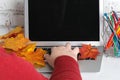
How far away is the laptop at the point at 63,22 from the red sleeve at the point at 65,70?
0.89 feet

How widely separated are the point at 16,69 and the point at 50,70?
1.09 ft

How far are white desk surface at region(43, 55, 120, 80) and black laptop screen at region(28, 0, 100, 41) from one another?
0.14 metres

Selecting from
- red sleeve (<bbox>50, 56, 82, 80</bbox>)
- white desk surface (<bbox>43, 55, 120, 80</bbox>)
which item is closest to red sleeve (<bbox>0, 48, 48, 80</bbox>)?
red sleeve (<bbox>50, 56, 82, 80</bbox>)

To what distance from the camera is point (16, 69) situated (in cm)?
52

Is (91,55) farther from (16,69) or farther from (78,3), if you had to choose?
(16,69)

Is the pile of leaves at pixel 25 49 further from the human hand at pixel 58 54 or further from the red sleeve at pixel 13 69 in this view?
the red sleeve at pixel 13 69

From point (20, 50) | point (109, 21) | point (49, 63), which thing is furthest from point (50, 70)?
point (109, 21)

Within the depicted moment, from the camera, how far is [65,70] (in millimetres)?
703

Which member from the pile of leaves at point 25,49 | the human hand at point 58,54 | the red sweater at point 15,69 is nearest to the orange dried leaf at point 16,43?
the pile of leaves at point 25,49

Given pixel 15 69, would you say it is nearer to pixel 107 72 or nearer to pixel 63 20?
pixel 107 72

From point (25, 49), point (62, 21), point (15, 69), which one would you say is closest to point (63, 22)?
point (62, 21)

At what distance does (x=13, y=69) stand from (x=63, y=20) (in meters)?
0.56

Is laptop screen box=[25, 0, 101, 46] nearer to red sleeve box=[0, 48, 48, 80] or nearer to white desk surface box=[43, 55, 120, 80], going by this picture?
white desk surface box=[43, 55, 120, 80]

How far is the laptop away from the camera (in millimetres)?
1031
